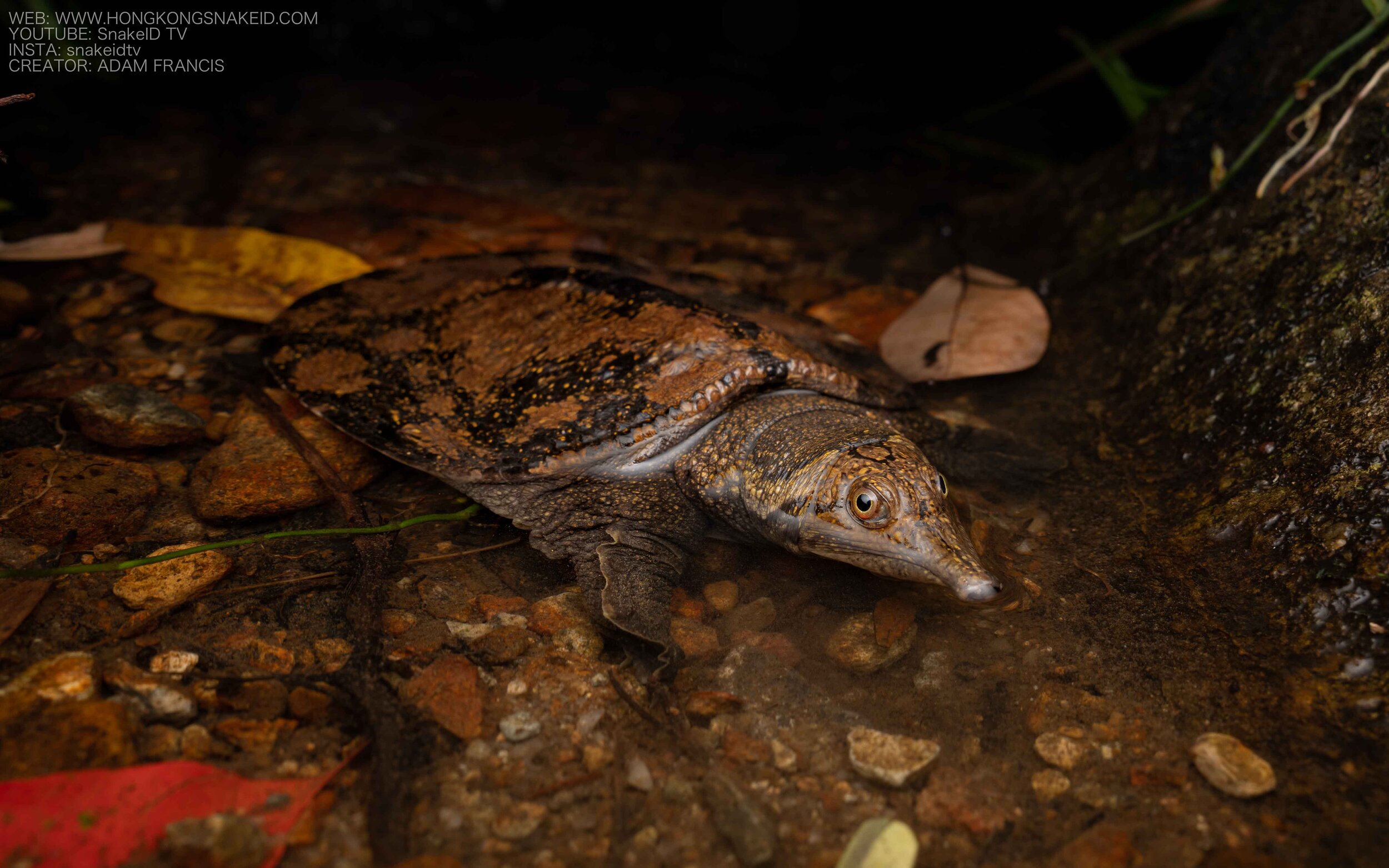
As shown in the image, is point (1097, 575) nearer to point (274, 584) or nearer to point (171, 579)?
point (274, 584)

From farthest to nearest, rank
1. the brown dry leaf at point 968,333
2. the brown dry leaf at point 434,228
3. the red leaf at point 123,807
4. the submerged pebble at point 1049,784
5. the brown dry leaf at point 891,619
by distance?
the brown dry leaf at point 434,228 < the brown dry leaf at point 968,333 < the brown dry leaf at point 891,619 < the submerged pebble at point 1049,784 < the red leaf at point 123,807

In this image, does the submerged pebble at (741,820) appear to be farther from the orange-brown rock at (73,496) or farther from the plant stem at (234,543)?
the orange-brown rock at (73,496)

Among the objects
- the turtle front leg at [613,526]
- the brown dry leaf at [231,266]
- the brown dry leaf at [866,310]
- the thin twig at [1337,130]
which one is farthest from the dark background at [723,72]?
the turtle front leg at [613,526]

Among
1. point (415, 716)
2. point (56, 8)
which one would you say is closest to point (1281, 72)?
point (415, 716)

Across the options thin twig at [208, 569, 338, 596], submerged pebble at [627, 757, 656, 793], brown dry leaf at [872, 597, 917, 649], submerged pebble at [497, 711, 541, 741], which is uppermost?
brown dry leaf at [872, 597, 917, 649]

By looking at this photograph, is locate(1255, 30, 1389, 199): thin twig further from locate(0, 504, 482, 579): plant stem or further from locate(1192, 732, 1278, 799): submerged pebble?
locate(0, 504, 482, 579): plant stem

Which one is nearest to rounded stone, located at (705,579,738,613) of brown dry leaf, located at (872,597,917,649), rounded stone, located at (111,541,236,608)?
brown dry leaf, located at (872,597,917,649)
